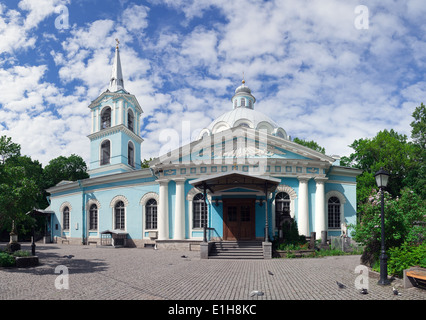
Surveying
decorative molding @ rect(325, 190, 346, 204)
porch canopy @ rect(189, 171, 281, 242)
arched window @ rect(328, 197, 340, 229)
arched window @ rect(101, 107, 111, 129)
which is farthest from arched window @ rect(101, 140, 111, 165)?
arched window @ rect(328, 197, 340, 229)

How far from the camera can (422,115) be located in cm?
3350

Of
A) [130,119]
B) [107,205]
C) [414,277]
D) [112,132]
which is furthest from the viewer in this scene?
[130,119]

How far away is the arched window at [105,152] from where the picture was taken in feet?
90.2

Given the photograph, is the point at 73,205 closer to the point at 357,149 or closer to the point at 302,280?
the point at 302,280

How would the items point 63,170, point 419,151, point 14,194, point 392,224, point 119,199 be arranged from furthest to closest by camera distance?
point 63,170
point 419,151
point 119,199
point 14,194
point 392,224

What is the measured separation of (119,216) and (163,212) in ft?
16.1

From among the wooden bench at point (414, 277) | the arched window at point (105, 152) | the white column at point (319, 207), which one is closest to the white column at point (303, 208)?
the white column at point (319, 207)

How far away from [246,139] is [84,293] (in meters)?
13.9

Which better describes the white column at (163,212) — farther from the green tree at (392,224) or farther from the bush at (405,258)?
the bush at (405,258)

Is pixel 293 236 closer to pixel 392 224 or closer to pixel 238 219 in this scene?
pixel 238 219

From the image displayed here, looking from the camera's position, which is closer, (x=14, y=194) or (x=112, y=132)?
(x=14, y=194)

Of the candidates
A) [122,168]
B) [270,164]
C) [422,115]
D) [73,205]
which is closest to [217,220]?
[270,164]

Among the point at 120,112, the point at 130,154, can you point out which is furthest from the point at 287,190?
the point at 120,112

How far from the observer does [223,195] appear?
1838cm
